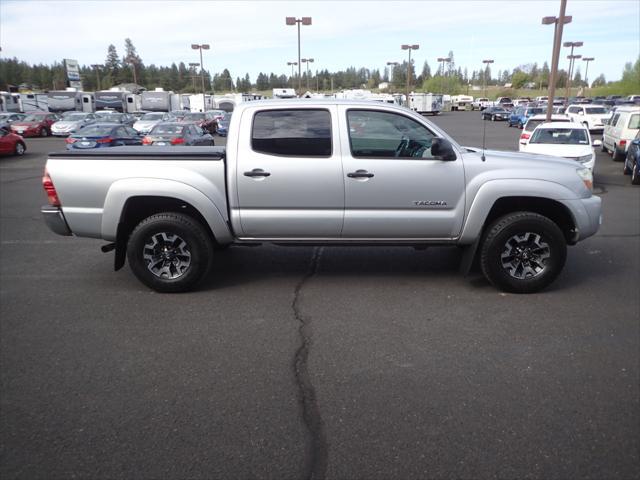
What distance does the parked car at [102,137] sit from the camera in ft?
67.2

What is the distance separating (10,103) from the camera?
172 ft

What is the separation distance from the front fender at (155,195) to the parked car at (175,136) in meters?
14.3

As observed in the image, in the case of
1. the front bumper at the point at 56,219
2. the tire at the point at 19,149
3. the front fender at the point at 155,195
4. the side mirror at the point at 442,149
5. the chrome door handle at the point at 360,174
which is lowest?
the tire at the point at 19,149

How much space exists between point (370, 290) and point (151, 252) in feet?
7.86

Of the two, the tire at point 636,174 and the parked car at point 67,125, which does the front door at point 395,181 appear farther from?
the parked car at point 67,125

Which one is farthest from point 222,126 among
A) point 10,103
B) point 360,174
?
point 360,174

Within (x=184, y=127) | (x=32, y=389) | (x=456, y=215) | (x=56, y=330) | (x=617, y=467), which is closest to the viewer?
(x=617, y=467)

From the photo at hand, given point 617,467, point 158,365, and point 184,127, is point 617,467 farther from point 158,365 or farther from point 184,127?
point 184,127

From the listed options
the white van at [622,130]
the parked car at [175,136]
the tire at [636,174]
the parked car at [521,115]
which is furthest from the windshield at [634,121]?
the parked car at [521,115]

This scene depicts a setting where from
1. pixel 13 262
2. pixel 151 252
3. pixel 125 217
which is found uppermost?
pixel 125 217

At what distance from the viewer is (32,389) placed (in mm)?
3777

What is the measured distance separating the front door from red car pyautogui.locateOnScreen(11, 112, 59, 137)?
36.4m

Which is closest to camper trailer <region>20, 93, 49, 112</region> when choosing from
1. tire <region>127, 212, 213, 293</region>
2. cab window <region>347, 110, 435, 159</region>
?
tire <region>127, 212, 213, 293</region>

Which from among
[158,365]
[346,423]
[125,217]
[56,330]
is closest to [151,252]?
[125,217]
